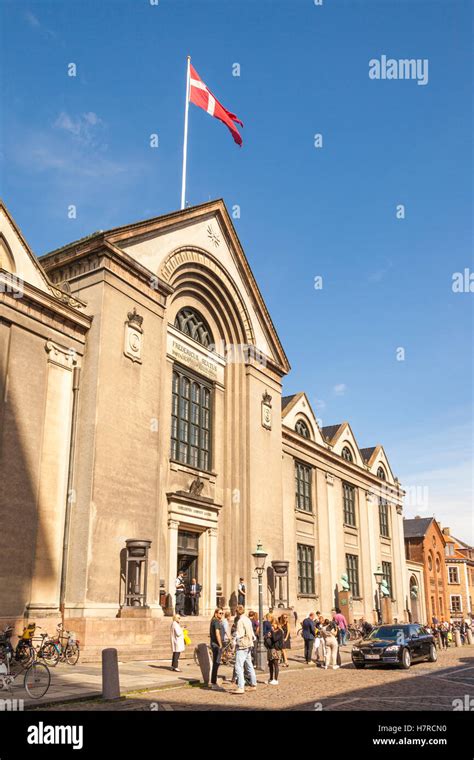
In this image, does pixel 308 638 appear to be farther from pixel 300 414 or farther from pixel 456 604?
pixel 456 604

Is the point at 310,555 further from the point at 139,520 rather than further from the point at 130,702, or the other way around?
the point at 130,702

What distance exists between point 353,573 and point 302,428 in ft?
32.5

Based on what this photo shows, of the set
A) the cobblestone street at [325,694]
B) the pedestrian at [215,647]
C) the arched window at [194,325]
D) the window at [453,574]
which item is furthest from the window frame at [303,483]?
the window at [453,574]

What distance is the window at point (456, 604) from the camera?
73938 mm

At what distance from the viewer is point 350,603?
39250 millimetres

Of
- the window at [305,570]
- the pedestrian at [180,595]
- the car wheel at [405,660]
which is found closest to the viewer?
the car wheel at [405,660]

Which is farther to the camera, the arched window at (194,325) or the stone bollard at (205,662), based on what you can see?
the arched window at (194,325)

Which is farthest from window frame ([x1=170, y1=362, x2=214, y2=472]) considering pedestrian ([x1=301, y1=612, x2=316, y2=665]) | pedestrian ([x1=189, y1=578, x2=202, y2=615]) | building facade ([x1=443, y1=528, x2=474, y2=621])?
building facade ([x1=443, y1=528, x2=474, y2=621])

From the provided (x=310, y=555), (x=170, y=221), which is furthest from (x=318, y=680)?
(x=310, y=555)

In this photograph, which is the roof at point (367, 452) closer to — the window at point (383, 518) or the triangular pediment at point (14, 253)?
the window at point (383, 518)

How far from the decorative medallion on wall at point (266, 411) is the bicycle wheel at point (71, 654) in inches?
596

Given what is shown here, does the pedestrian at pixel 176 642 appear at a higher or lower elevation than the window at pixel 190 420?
lower

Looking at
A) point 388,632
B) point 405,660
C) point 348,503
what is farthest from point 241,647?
point 348,503
